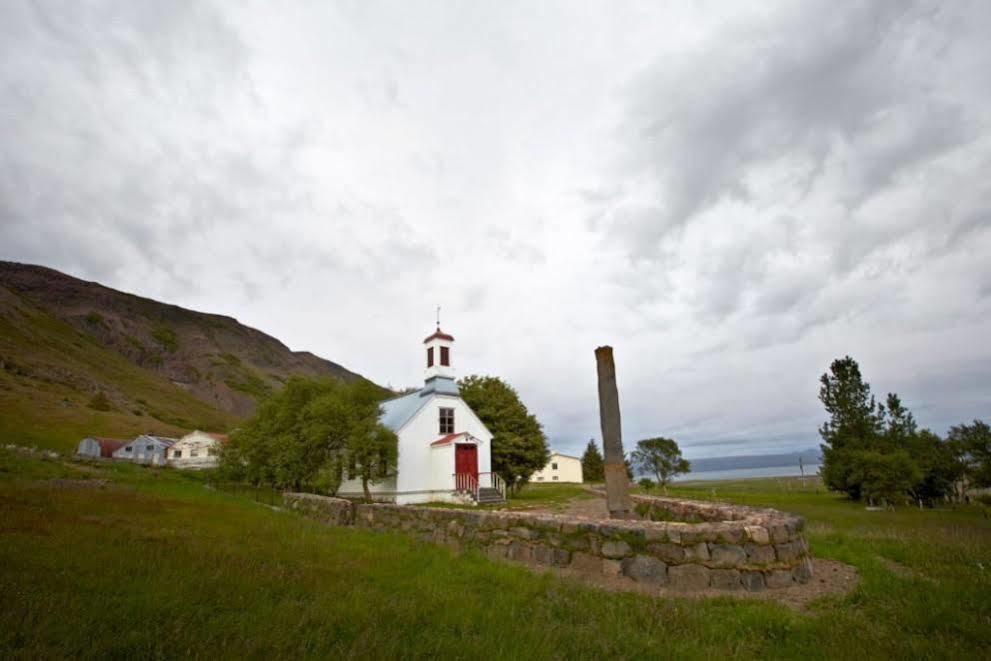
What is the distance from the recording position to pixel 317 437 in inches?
942

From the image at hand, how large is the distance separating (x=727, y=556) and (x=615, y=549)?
5.51 feet

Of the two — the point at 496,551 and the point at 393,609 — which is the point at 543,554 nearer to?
the point at 496,551

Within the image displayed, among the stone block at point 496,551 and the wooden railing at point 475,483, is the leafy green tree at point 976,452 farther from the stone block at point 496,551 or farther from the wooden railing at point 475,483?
the stone block at point 496,551

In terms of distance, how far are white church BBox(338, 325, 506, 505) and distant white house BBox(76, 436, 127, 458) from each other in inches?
1807

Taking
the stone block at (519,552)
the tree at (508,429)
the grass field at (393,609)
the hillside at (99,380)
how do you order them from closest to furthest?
the grass field at (393,609), the stone block at (519,552), the tree at (508,429), the hillside at (99,380)

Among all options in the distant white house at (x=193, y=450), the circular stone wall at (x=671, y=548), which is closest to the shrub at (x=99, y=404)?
the distant white house at (x=193, y=450)

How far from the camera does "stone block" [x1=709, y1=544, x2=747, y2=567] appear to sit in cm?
730

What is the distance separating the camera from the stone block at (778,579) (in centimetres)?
722

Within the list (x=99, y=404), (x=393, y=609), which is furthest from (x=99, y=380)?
(x=393, y=609)

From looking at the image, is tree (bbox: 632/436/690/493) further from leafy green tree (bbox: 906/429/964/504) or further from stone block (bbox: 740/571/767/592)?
stone block (bbox: 740/571/767/592)

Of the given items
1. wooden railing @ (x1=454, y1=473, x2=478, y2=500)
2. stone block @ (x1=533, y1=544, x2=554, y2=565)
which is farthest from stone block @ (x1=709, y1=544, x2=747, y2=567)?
wooden railing @ (x1=454, y1=473, x2=478, y2=500)

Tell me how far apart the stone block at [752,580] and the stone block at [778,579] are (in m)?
0.08

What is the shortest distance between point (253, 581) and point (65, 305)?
26016 centimetres

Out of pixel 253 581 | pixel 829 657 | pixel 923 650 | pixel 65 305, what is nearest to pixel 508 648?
pixel 829 657
